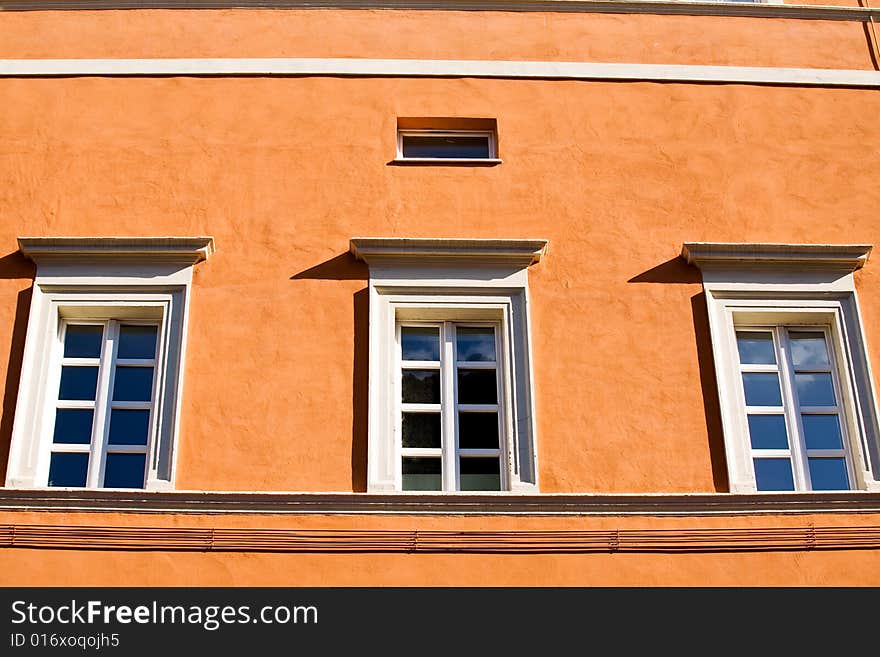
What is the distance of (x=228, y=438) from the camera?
10.5 m

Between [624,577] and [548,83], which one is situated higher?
[548,83]

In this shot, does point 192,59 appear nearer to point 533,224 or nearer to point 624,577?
point 533,224

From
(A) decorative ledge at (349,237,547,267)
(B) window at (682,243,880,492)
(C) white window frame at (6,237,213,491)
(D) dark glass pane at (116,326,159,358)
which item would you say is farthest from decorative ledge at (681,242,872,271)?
(D) dark glass pane at (116,326,159,358)

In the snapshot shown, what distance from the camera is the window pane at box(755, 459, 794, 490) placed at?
10.7 meters

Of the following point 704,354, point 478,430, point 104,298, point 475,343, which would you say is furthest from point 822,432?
point 104,298

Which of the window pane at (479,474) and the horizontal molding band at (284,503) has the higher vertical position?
the window pane at (479,474)

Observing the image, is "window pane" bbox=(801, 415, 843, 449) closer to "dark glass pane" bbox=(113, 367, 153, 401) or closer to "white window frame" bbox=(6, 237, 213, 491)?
"white window frame" bbox=(6, 237, 213, 491)

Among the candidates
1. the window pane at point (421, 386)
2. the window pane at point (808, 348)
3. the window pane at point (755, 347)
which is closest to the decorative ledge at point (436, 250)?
the window pane at point (421, 386)

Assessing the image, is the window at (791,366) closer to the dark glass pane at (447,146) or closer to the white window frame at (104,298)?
the dark glass pane at (447,146)

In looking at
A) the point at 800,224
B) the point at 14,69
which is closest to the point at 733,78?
the point at 800,224

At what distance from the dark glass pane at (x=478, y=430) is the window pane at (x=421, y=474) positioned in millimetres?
266

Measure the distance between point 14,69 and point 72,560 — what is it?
15.3 feet

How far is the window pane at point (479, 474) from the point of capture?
10.6 metres
